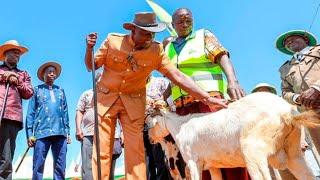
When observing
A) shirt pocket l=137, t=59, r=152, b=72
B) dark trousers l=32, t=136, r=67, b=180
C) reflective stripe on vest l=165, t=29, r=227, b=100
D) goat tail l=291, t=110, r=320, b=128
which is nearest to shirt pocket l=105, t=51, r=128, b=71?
shirt pocket l=137, t=59, r=152, b=72

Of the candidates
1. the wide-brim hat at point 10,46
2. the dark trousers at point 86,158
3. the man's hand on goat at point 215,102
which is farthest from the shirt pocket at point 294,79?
the wide-brim hat at point 10,46

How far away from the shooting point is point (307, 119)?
13.7 feet

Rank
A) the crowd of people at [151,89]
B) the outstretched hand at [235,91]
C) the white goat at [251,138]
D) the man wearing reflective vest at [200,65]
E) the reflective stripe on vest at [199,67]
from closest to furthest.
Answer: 1. the white goat at [251,138]
2. the crowd of people at [151,89]
3. the outstretched hand at [235,91]
4. the man wearing reflective vest at [200,65]
5. the reflective stripe on vest at [199,67]

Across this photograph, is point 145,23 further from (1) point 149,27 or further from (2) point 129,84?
(2) point 129,84


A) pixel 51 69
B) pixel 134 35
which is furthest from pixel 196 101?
pixel 51 69

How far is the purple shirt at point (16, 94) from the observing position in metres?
6.83

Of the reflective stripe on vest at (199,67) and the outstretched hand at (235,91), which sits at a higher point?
the reflective stripe on vest at (199,67)

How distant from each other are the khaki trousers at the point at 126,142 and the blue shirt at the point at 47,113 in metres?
2.63

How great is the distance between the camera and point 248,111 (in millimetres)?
4570

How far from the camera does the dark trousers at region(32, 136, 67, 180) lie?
7285 millimetres

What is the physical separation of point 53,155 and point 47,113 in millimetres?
731

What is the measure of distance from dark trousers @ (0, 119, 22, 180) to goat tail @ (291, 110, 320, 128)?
14.0 feet

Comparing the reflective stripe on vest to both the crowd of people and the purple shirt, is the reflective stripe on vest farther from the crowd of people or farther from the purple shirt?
the purple shirt

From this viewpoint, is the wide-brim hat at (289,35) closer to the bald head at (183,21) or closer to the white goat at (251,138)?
the bald head at (183,21)
